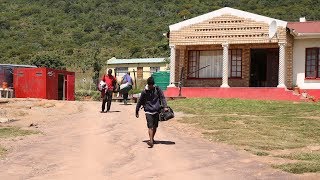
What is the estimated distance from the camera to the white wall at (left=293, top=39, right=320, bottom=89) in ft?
82.4

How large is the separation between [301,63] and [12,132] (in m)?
16.2

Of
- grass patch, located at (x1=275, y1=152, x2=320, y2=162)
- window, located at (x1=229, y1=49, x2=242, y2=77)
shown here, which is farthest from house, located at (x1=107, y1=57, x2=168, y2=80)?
grass patch, located at (x1=275, y1=152, x2=320, y2=162)

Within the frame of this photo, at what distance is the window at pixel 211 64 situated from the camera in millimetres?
26688

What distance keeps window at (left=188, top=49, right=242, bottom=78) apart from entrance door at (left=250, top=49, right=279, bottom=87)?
0.85m

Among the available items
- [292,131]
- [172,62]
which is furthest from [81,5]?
[292,131]

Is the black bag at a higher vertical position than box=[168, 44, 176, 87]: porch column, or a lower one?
lower

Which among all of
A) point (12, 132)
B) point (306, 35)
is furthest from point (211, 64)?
point (12, 132)

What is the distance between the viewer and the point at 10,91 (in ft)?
84.6

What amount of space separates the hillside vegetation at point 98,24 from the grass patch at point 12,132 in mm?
45554

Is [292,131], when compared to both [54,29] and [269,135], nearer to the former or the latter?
[269,135]

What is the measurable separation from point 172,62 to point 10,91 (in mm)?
8334

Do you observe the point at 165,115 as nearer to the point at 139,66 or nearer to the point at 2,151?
the point at 2,151

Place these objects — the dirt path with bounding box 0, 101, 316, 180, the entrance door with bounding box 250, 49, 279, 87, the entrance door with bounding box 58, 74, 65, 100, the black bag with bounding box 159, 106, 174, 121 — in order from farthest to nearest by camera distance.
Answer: the entrance door with bounding box 58, 74, 65, 100, the entrance door with bounding box 250, 49, 279, 87, the black bag with bounding box 159, 106, 174, 121, the dirt path with bounding box 0, 101, 316, 180

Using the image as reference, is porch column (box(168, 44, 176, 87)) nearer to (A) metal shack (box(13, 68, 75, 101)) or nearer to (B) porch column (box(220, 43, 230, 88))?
(B) porch column (box(220, 43, 230, 88))
